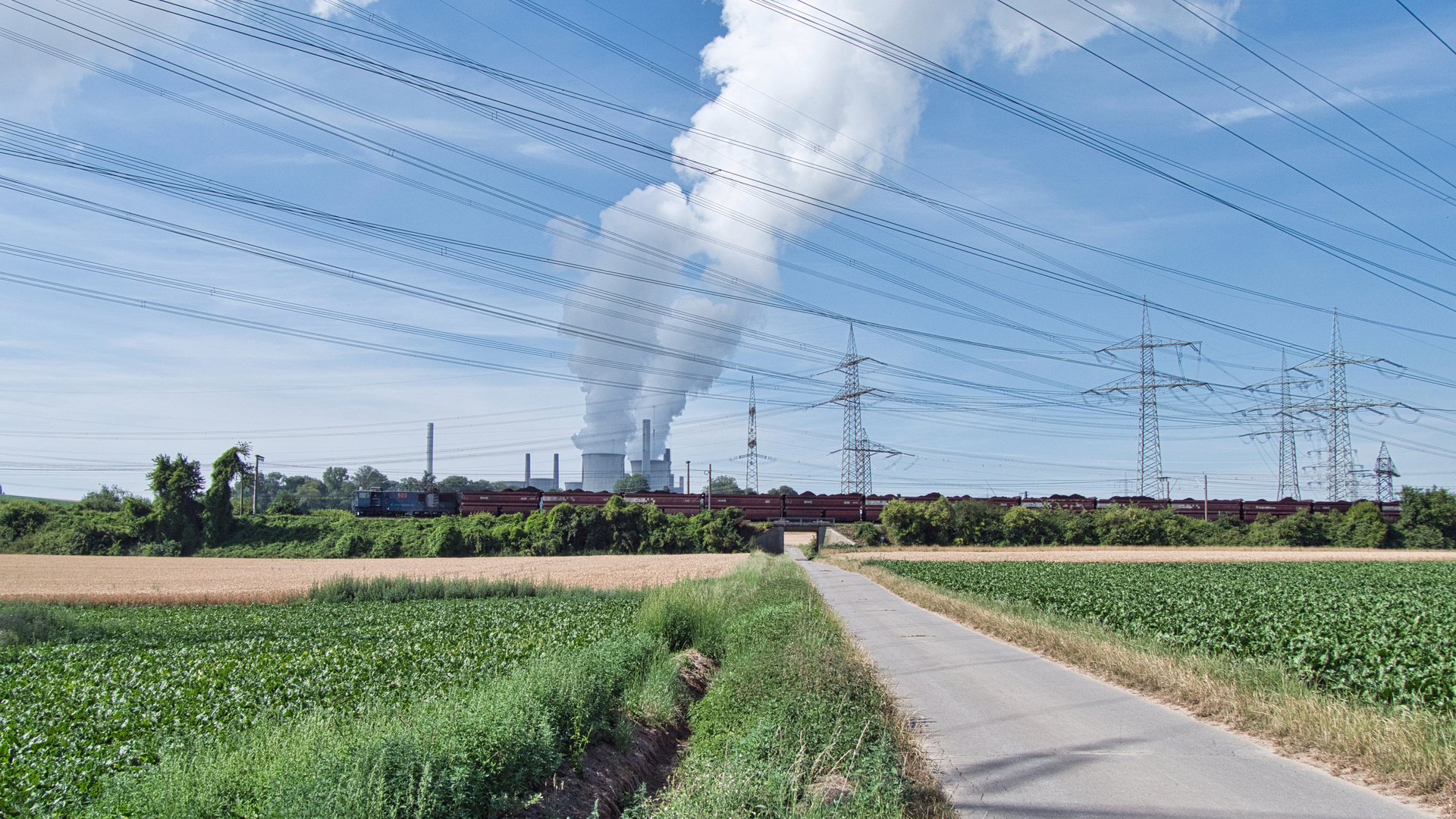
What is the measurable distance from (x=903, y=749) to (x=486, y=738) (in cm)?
452

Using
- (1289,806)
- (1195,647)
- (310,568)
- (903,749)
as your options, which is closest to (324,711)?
(903,749)

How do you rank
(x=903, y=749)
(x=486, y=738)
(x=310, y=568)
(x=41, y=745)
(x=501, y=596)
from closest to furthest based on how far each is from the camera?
(x=486, y=738) → (x=41, y=745) → (x=903, y=749) → (x=501, y=596) → (x=310, y=568)

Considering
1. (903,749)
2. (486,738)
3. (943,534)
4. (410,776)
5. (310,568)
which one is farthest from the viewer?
(943,534)

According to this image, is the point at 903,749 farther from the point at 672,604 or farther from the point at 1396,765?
the point at 672,604

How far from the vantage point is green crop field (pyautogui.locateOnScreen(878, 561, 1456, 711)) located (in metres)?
11.4

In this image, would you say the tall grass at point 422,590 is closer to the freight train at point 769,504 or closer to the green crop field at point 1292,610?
the green crop field at point 1292,610

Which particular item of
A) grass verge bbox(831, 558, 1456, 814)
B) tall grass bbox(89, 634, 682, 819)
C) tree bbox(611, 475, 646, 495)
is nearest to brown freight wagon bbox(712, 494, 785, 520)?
grass verge bbox(831, 558, 1456, 814)

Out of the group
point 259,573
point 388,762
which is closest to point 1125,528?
point 259,573

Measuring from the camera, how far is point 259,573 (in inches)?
2030

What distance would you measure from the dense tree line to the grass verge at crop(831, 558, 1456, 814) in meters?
60.6

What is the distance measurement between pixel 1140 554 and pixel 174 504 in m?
85.2

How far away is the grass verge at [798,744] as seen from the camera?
20.1 feet

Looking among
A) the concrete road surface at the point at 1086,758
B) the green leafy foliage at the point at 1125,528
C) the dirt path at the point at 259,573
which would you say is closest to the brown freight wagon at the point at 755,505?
the dirt path at the point at 259,573

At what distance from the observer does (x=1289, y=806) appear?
7.37 meters
